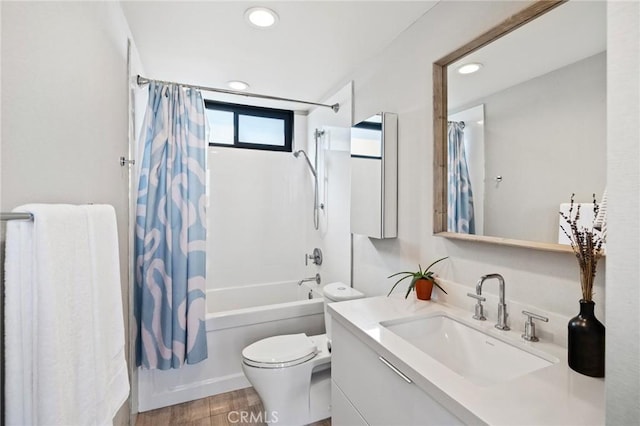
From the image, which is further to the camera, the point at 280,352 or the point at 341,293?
the point at 341,293

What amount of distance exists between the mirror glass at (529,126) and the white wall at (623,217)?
58 centimetres

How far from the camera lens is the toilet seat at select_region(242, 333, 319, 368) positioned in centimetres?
168

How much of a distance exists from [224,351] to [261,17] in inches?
87.5

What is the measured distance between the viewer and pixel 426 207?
1.59 metres

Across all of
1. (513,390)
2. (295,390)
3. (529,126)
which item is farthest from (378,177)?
(295,390)

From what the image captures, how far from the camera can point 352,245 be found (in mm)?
2346

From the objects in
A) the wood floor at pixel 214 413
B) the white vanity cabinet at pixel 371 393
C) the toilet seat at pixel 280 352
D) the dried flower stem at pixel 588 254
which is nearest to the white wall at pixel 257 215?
the wood floor at pixel 214 413

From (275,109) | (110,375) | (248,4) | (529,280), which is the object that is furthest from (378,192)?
(275,109)

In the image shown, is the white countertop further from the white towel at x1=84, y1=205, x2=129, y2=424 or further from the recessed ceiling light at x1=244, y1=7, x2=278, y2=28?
the recessed ceiling light at x1=244, y1=7, x2=278, y2=28

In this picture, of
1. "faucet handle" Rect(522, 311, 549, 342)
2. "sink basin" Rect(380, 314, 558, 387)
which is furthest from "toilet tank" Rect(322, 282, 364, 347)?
"faucet handle" Rect(522, 311, 549, 342)

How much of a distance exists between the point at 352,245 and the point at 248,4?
171 cm

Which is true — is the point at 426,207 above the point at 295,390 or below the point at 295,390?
above

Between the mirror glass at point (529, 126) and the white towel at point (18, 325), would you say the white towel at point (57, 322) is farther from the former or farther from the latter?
the mirror glass at point (529, 126)

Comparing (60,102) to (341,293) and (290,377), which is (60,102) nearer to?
(290,377)
